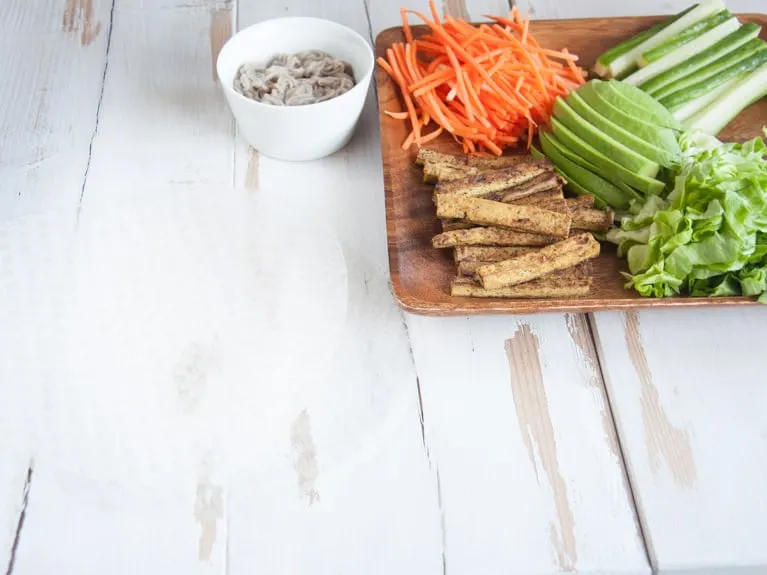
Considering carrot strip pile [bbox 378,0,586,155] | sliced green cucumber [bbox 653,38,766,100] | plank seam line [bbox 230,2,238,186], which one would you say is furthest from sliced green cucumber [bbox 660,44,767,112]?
plank seam line [bbox 230,2,238,186]

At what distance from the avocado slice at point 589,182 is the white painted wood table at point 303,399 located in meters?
0.29

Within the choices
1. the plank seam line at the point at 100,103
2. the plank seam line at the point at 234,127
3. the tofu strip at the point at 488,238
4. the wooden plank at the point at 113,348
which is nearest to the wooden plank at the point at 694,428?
the tofu strip at the point at 488,238

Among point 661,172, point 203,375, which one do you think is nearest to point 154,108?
point 203,375

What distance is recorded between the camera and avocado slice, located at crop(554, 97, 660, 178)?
181cm

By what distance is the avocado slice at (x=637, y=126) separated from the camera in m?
1.83

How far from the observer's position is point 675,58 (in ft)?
6.79

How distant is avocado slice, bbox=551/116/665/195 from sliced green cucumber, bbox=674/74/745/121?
0.30 metres

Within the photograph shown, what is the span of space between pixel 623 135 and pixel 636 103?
4.0 inches

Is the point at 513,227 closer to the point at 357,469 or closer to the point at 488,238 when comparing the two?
the point at 488,238

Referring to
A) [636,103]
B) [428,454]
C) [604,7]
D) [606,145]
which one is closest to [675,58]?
[636,103]

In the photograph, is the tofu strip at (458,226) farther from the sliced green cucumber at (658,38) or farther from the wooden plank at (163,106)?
the sliced green cucumber at (658,38)

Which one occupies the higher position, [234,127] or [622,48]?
[622,48]

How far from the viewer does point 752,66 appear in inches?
82.0

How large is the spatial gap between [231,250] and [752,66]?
58.3 inches
